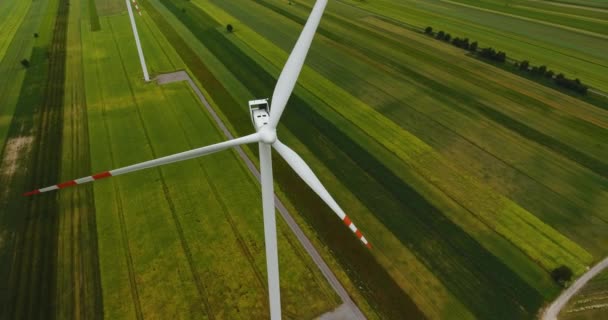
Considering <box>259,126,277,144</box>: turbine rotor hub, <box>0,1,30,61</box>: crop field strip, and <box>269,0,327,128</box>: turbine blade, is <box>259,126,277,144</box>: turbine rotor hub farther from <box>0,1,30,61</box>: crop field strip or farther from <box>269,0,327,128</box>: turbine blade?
<box>0,1,30,61</box>: crop field strip

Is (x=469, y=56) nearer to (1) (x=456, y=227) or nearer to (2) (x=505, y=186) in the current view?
(2) (x=505, y=186)

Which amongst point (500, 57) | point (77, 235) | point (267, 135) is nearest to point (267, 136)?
point (267, 135)

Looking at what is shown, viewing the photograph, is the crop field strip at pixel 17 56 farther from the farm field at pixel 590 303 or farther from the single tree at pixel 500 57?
the single tree at pixel 500 57

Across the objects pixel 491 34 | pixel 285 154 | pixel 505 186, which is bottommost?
pixel 505 186

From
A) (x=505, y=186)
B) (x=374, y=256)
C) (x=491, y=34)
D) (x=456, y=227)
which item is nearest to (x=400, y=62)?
(x=491, y=34)

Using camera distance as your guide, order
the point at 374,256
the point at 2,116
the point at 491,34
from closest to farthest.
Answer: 1. the point at 374,256
2. the point at 2,116
3. the point at 491,34
